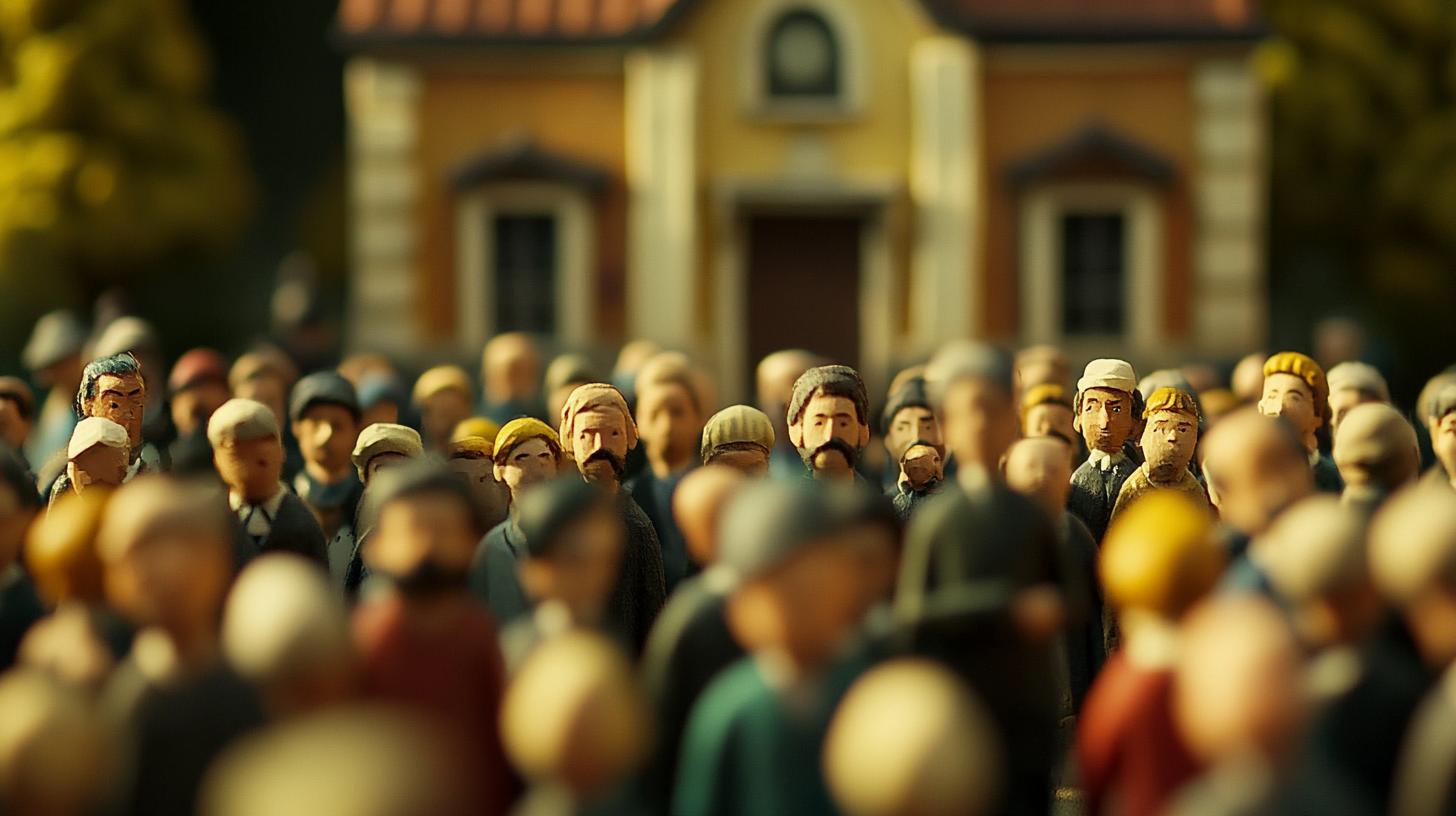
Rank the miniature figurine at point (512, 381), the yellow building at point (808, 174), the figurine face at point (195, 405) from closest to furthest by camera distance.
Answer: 1. the figurine face at point (195, 405)
2. the miniature figurine at point (512, 381)
3. the yellow building at point (808, 174)

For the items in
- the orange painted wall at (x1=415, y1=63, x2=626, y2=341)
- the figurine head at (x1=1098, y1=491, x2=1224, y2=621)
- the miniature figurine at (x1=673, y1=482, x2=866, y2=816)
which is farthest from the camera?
the orange painted wall at (x1=415, y1=63, x2=626, y2=341)

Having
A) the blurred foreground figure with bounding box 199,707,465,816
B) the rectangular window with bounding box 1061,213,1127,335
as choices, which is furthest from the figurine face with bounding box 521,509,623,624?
the rectangular window with bounding box 1061,213,1127,335

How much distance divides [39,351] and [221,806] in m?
10.6

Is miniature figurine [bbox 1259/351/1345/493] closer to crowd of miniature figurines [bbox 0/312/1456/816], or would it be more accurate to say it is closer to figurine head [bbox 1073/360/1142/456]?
figurine head [bbox 1073/360/1142/456]

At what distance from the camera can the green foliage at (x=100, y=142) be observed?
24469 mm

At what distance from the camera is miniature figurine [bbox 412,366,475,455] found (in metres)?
11.3

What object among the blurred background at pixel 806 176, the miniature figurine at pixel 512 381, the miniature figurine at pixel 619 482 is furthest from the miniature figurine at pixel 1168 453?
the blurred background at pixel 806 176

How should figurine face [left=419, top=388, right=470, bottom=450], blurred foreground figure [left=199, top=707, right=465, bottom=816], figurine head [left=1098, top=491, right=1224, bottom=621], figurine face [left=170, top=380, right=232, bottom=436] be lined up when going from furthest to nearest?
1. figurine face [left=419, top=388, right=470, bottom=450]
2. figurine face [left=170, top=380, right=232, bottom=436]
3. figurine head [left=1098, top=491, right=1224, bottom=621]
4. blurred foreground figure [left=199, top=707, right=465, bottom=816]

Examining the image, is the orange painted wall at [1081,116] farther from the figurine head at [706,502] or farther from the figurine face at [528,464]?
the figurine head at [706,502]

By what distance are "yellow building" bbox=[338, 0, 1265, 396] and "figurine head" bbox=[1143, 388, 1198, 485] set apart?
12377 mm

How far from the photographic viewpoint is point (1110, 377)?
930cm

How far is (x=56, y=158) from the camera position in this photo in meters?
24.5

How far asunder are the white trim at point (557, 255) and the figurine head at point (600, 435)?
12923 millimetres

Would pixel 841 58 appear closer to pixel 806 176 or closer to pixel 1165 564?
pixel 806 176
